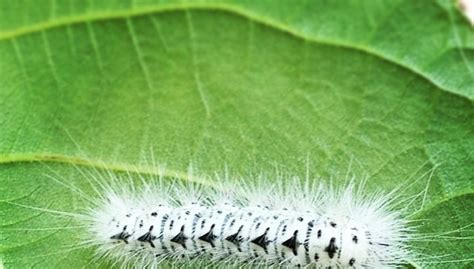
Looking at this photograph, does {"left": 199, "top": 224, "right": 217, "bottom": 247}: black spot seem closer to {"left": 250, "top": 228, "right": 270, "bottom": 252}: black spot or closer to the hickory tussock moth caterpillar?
the hickory tussock moth caterpillar

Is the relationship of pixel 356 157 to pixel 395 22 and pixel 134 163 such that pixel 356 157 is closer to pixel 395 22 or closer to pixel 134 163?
pixel 395 22

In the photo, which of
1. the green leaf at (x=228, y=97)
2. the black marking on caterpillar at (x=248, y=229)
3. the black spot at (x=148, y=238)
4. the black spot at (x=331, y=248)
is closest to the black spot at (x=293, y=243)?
the black marking on caterpillar at (x=248, y=229)

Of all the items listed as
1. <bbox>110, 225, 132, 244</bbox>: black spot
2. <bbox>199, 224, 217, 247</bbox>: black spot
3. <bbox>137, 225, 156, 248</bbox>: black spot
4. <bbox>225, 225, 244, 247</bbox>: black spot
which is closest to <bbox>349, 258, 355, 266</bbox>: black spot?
<bbox>225, 225, 244, 247</bbox>: black spot

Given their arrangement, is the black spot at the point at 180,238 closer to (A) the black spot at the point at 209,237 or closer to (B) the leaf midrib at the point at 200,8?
(A) the black spot at the point at 209,237

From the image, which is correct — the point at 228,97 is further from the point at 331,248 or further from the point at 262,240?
the point at 331,248

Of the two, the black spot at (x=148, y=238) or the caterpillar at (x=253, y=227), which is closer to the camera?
the caterpillar at (x=253, y=227)

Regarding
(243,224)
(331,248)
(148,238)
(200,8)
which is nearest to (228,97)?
(200,8)

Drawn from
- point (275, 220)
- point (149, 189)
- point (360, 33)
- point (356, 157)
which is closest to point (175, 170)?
point (149, 189)
